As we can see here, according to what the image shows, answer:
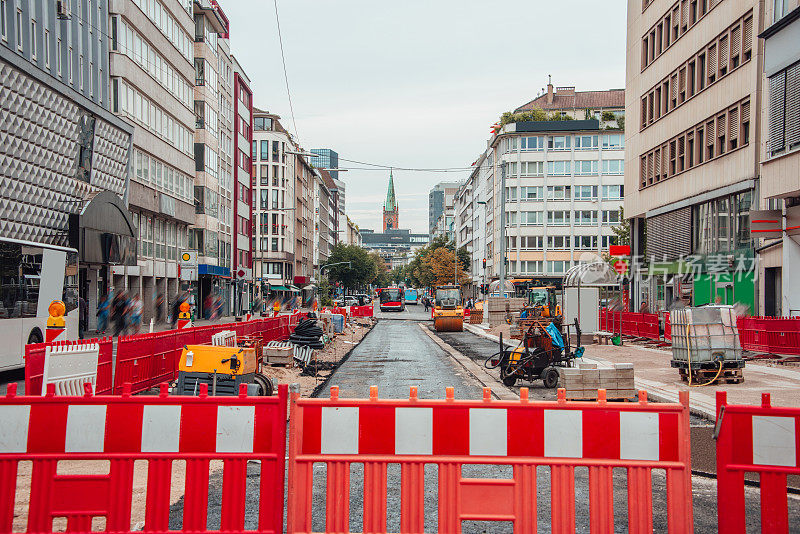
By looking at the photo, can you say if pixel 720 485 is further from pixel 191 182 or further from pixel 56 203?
pixel 191 182

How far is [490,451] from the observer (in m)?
5.14

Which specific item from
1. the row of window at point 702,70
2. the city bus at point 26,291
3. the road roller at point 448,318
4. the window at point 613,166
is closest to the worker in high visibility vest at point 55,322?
the city bus at point 26,291

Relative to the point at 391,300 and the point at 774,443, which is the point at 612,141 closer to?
the point at 391,300

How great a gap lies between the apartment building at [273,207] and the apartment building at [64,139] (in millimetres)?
59607

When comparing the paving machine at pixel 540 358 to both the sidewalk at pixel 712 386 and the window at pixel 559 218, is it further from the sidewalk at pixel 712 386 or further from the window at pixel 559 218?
the window at pixel 559 218

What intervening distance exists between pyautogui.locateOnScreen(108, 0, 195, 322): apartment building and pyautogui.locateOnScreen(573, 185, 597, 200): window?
4738 cm

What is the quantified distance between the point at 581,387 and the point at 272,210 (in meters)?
85.8

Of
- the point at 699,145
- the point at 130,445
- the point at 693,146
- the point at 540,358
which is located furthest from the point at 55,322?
the point at 693,146

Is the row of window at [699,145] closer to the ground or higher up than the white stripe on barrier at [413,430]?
higher up

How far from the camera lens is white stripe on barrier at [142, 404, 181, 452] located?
16.9 feet

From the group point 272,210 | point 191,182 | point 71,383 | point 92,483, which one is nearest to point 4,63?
point 71,383

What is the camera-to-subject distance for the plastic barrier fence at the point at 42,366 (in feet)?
33.1

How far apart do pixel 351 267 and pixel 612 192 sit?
49936mm

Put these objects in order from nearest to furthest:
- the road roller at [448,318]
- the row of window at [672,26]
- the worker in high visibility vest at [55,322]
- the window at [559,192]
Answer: the worker in high visibility vest at [55,322]
the row of window at [672,26]
the road roller at [448,318]
the window at [559,192]
